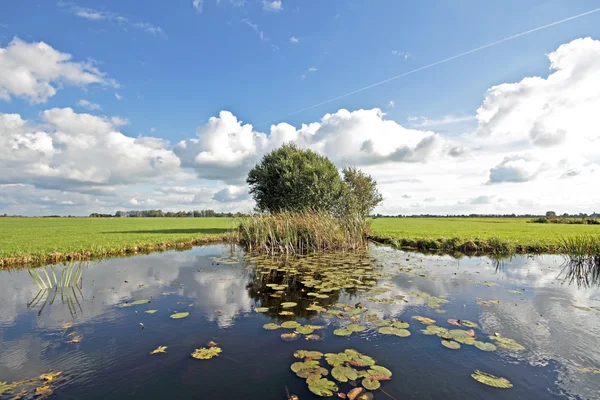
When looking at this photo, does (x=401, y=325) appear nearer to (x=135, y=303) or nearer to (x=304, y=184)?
(x=135, y=303)

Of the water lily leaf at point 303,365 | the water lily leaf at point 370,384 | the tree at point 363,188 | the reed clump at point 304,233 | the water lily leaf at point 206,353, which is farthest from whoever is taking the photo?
the tree at point 363,188

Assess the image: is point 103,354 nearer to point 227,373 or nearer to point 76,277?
point 227,373

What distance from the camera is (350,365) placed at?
4773mm

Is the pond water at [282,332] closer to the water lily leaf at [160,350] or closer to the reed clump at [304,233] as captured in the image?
the water lily leaf at [160,350]

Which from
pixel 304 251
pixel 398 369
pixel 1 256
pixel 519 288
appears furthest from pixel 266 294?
pixel 1 256

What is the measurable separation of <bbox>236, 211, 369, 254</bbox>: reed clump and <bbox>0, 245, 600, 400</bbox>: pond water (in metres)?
7.44

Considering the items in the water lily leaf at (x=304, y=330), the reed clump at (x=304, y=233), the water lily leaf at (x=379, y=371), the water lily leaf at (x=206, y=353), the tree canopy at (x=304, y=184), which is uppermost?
the tree canopy at (x=304, y=184)

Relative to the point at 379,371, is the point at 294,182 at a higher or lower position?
higher

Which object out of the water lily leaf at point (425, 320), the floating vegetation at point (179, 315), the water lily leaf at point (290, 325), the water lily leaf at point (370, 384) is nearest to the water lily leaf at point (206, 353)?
the water lily leaf at point (290, 325)

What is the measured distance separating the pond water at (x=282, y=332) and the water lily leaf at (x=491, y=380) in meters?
0.09

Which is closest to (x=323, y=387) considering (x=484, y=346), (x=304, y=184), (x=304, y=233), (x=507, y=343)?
(x=484, y=346)

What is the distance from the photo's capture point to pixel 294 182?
1231 inches

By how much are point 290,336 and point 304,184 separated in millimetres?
25242

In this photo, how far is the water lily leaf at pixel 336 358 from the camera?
482 cm
